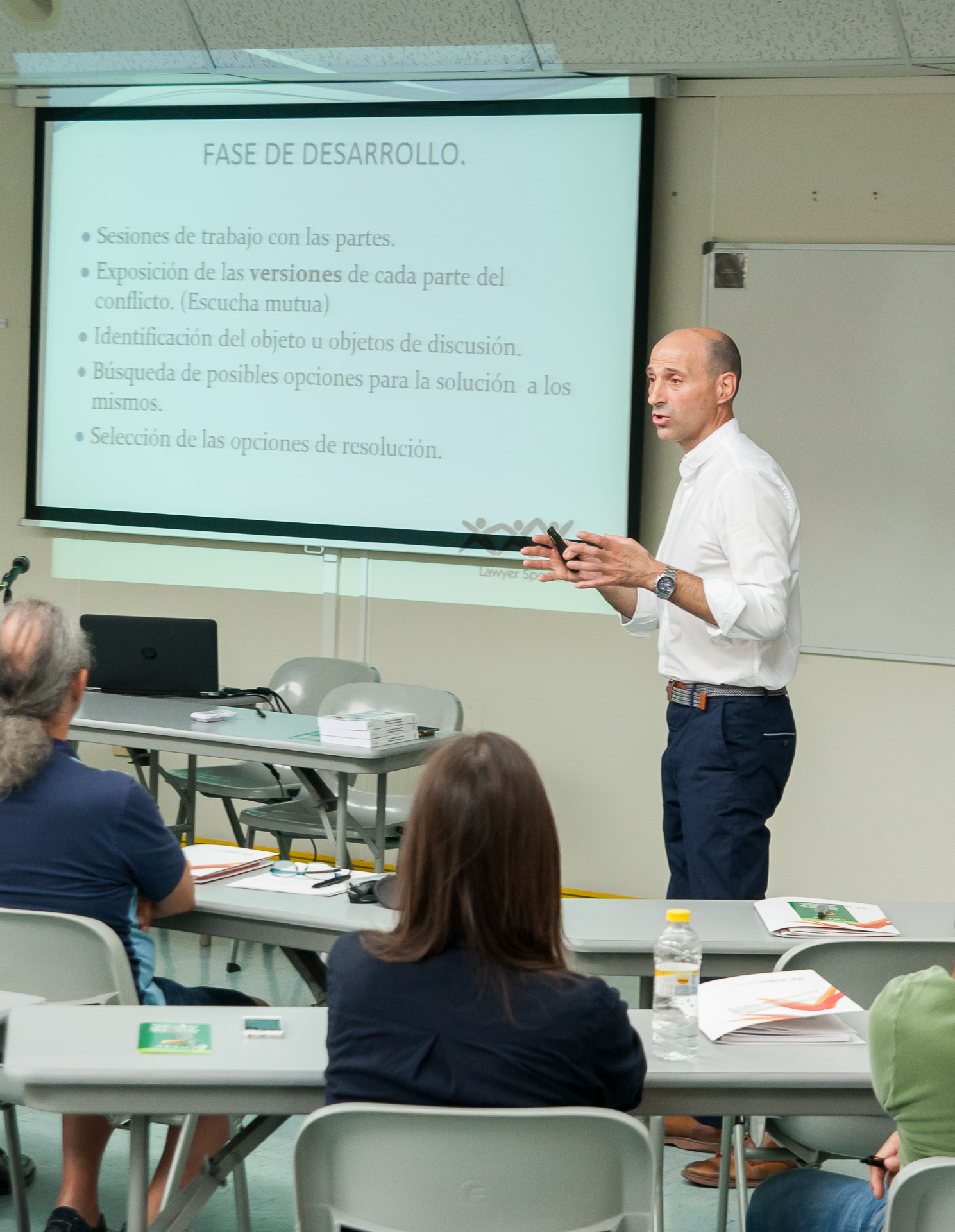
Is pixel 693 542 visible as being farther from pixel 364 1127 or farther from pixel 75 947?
pixel 364 1127

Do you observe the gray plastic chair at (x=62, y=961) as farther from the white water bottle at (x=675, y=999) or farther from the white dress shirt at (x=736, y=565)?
the white dress shirt at (x=736, y=565)

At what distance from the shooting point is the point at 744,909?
2.59m

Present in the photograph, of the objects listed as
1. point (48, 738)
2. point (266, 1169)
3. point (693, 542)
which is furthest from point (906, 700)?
point (48, 738)

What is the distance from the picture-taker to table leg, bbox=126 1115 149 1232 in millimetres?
1794

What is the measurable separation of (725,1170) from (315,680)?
9.55 feet

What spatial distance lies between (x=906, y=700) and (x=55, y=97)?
14.3 ft

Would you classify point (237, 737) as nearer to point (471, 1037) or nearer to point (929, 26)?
point (471, 1037)

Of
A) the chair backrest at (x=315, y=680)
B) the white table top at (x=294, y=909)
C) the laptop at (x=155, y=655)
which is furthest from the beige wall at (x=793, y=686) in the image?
the white table top at (x=294, y=909)

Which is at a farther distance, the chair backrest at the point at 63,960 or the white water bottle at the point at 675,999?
the chair backrest at the point at 63,960

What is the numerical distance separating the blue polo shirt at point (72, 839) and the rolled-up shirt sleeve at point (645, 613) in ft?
4.92

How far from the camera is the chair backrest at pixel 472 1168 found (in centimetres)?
150

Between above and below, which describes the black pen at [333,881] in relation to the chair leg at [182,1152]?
above

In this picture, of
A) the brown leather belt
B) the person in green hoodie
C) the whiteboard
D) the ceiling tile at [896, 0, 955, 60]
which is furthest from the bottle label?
the ceiling tile at [896, 0, 955, 60]

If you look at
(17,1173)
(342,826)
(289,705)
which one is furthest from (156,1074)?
(289,705)
